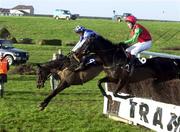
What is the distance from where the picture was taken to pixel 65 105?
16172 millimetres

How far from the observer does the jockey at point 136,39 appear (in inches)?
503

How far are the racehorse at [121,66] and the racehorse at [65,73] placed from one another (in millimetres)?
540

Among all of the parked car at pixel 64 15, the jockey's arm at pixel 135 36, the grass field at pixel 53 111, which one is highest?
the parked car at pixel 64 15

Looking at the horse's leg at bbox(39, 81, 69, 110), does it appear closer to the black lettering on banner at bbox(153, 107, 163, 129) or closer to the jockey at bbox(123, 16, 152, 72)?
the jockey at bbox(123, 16, 152, 72)

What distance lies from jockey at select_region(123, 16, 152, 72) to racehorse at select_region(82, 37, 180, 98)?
18cm

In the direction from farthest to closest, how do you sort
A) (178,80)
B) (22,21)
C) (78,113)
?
(22,21)
(78,113)
(178,80)

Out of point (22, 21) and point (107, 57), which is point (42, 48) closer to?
point (22, 21)

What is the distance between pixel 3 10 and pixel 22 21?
7316 centimetres

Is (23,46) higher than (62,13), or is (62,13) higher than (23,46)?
(62,13)

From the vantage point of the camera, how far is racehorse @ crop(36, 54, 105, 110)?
1294 centimetres

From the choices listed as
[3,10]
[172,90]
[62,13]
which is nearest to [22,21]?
[62,13]

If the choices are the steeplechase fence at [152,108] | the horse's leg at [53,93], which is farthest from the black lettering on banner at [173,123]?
the horse's leg at [53,93]

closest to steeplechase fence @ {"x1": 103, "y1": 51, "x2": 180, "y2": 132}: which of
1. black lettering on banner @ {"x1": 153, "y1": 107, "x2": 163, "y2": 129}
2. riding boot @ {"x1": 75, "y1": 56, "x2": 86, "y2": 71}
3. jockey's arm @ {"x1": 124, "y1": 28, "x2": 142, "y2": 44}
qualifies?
black lettering on banner @ {"x1": 153, "y1": 107, "x2": 163, "y2": 129}

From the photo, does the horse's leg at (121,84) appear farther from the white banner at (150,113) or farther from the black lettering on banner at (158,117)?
the black lettering on banner at (158,117)
